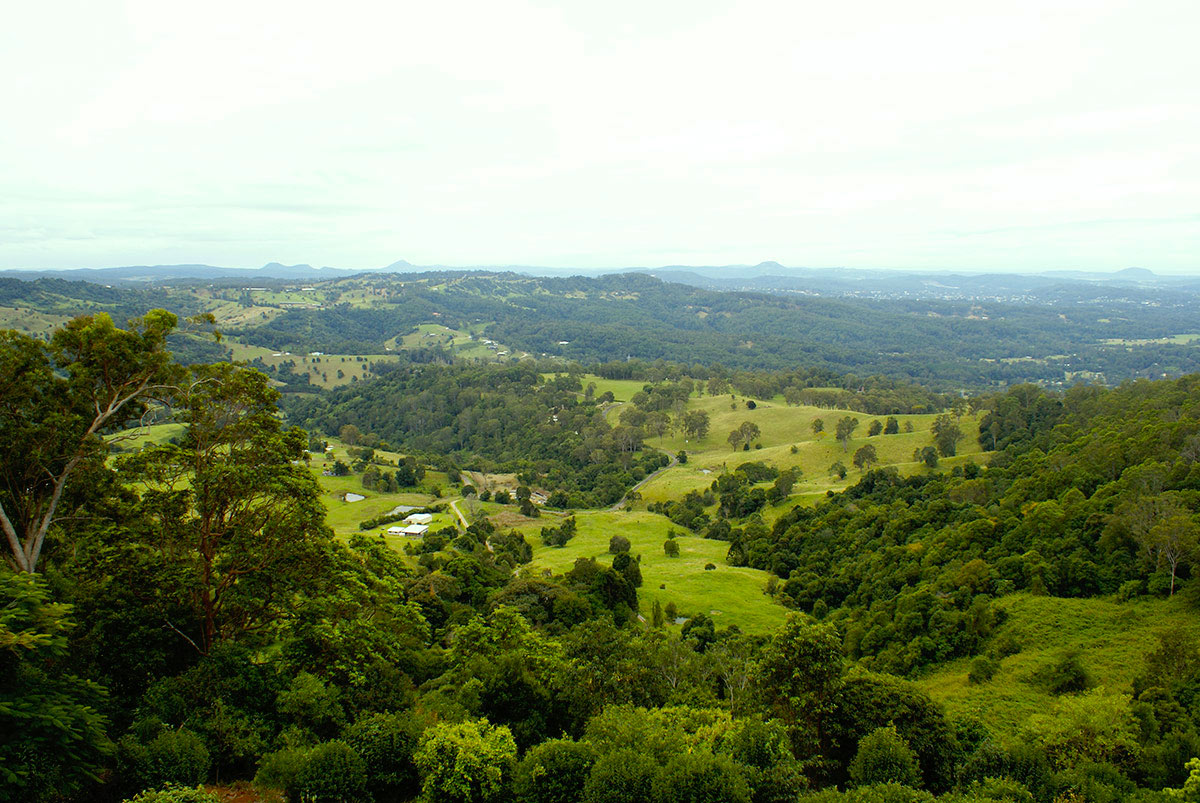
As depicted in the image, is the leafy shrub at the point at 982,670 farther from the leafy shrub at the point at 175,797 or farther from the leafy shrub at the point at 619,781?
the leafy shrub at the point at 175,797

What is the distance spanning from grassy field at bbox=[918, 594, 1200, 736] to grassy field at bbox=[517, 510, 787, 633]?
16719 mm

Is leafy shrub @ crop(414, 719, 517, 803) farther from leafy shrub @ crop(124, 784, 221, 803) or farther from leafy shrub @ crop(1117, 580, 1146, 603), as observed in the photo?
leafy shrub @ crop(1117, 580, 1146, 603)

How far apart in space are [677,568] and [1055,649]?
121 ft

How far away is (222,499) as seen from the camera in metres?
17.3

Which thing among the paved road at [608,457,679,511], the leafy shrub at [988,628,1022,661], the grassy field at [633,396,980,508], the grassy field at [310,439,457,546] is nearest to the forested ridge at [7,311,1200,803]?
the leafy shrub at [988,628,1022,661]

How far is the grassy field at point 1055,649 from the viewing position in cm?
2947

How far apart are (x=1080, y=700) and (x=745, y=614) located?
2866 centimetres

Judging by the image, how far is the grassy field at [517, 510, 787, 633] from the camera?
178ft

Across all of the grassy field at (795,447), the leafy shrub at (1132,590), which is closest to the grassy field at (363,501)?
the grassy field at (795,447)

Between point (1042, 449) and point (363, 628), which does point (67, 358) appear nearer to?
point (363, 628)

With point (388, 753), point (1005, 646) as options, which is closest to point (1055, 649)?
point (1005, 646)

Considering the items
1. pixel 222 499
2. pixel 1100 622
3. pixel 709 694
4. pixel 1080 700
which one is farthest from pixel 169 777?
pixel 1100 622

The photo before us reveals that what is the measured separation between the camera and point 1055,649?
112 feet

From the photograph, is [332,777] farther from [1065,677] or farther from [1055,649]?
[1055,649]
